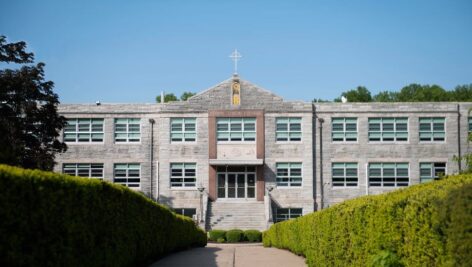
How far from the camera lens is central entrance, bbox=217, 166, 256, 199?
45438mm

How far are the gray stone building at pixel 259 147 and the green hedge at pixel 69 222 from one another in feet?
94.8

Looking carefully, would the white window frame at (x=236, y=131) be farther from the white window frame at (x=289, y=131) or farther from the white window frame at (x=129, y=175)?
the white window frame at (x=129, y=175)

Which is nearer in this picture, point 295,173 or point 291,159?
point 291,159

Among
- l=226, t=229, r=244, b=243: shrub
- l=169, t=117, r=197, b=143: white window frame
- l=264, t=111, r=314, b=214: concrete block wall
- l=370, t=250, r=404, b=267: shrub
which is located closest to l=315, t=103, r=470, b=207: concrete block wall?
l=264, t=111, r=314, b=214: concrete block wall

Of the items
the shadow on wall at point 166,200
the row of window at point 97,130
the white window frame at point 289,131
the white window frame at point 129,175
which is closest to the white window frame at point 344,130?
the white window frame at point 289,131

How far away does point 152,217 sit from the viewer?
16.6 meters

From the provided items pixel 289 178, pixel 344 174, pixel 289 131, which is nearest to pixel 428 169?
pixel 344 174

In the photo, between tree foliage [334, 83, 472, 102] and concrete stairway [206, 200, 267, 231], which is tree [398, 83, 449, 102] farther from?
concrete stairway [206, 200, 267, 231]

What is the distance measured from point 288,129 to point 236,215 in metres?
7.21

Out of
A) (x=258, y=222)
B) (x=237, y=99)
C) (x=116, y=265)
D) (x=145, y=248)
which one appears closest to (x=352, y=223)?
(x=116, y=265)

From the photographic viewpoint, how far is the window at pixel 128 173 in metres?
46.1

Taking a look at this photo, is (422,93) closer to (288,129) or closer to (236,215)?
(288,129)

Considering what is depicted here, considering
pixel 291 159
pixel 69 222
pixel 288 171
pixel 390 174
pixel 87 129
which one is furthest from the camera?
pixel 87 129

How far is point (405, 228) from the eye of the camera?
8.95m
